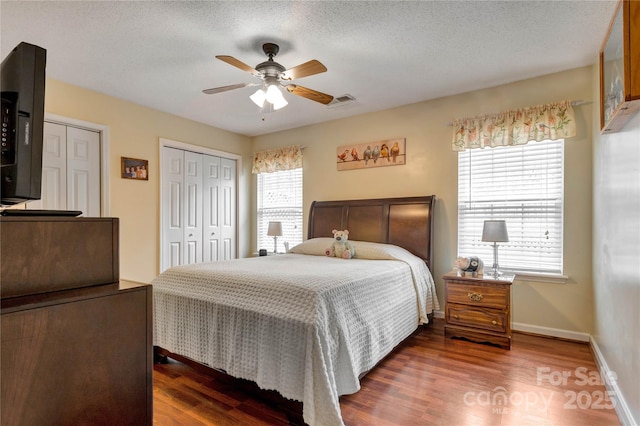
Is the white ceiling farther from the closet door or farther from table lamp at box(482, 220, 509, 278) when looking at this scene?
table lamp at box(482, 220, 509, 278)

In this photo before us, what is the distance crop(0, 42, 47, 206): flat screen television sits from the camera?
0.96 metres

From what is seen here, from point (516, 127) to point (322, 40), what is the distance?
2.08m

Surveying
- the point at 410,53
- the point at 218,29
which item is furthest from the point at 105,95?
the point at 410,53

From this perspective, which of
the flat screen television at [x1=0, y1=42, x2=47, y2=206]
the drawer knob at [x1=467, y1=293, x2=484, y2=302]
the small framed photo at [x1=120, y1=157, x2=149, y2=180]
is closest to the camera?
the flat screen television at [x1=0, y1=42, x2=47, y2=206]

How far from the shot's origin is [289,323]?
1855 millimetres

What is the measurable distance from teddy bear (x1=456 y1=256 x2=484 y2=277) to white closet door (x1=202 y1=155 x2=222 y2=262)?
131 inches

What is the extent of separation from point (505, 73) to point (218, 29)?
8.47 feet

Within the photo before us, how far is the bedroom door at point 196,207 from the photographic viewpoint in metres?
4.31

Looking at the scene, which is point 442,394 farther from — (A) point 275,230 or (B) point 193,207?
(B) point 193,207

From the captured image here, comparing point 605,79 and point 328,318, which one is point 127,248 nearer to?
point 328,318

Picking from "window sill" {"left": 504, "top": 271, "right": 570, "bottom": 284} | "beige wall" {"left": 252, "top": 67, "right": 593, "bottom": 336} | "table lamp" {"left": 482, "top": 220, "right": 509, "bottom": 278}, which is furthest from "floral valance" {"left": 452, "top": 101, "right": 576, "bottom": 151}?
"window sill" {"left": 504, "top": 271, "right": 570, "bottom": 284}

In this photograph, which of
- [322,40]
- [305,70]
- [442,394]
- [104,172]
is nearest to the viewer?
[442,394]

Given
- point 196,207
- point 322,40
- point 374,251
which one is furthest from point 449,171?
point 196,207

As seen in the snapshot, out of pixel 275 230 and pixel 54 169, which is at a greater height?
pixel 54 169
